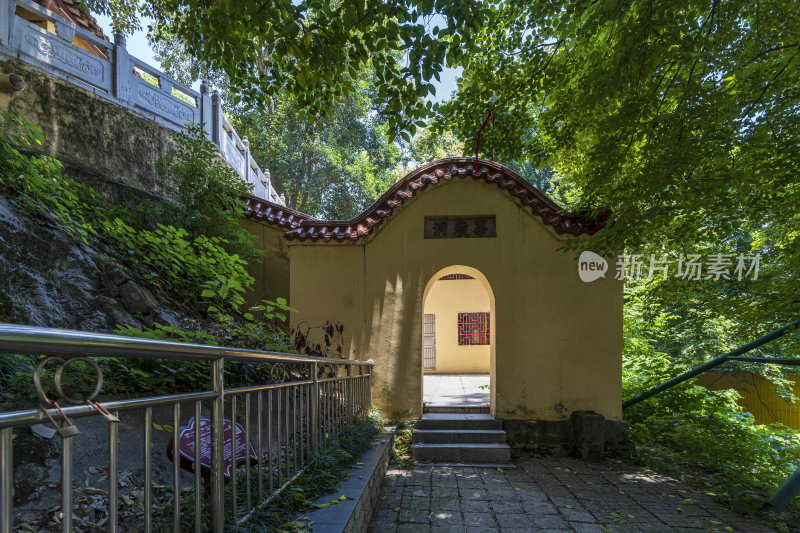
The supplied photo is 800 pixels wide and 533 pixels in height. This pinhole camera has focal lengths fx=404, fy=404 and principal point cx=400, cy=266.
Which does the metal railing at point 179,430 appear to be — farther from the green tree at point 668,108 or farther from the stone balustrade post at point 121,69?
the stone balustrade post at point 121,69

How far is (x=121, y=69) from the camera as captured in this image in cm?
695

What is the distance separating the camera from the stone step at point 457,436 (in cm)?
540

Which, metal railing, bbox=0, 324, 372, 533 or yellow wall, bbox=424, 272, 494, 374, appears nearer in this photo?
metal railing, bbox=0, 324, 372, 533

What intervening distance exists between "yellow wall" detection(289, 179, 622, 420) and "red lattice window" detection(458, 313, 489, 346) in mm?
6196

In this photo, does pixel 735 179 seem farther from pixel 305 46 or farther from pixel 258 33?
pixel 258 33

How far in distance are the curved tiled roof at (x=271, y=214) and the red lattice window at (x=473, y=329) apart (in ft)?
21.5

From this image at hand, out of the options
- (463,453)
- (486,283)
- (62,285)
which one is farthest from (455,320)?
(62,285)

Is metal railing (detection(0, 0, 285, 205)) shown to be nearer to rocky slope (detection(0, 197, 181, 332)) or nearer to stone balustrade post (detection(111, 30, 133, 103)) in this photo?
stone balustrade post (detection(111, 30, 133, 103))

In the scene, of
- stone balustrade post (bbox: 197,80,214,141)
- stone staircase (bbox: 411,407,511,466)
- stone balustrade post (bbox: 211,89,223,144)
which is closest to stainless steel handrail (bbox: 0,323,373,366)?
stone staircase (bbox: 411,407,511,466)

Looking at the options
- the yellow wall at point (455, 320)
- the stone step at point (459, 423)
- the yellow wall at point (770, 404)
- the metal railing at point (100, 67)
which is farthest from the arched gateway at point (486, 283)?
the yellow wall at point (770, 404)

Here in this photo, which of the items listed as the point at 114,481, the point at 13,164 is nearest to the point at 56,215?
the point at 13,164

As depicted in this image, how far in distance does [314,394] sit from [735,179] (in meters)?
4.29

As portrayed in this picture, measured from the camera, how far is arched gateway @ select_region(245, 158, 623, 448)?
5.59 m

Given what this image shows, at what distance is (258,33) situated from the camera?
10.4 ft
